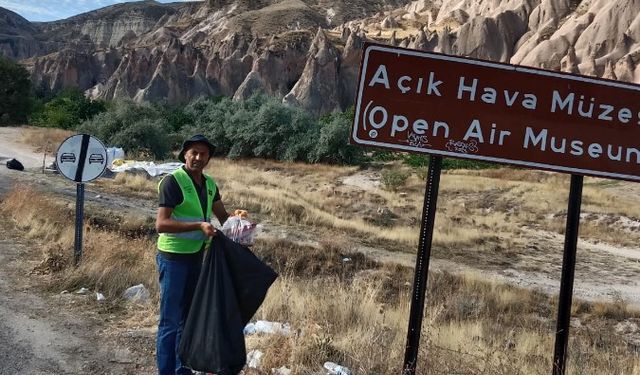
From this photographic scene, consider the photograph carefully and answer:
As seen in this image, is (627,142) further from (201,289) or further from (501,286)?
(501,286)

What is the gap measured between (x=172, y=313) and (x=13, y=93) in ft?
165

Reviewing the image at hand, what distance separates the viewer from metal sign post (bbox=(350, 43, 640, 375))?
3.48 meters

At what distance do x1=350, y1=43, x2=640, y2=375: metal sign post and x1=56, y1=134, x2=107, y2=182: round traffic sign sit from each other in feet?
14.3

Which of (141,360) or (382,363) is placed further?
(141,360)

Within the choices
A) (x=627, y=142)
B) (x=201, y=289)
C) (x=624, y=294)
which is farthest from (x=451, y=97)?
(x=624, y=294)

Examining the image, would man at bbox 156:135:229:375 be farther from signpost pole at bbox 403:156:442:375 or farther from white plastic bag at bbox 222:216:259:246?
signpost pole at bbox 403:156:442:375

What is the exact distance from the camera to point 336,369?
12.1ft

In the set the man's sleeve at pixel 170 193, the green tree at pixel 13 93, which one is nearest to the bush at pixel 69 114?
the green tree at pixel 13 93

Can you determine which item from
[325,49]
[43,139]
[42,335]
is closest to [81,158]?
[42,335]

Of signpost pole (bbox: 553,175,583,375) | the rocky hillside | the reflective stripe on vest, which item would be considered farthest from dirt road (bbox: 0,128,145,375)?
the rocky hillside

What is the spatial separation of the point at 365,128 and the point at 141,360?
2322mm

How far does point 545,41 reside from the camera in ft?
200

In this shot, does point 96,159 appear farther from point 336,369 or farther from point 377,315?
point 336,369

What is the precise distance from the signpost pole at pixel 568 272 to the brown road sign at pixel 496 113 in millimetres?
217
